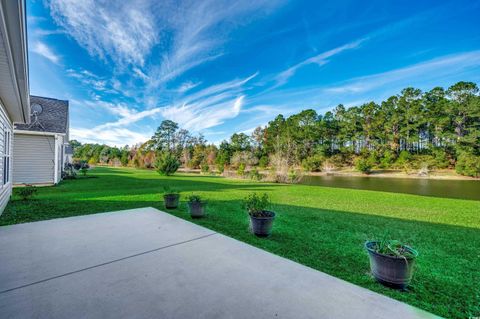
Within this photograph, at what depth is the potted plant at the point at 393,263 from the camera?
6.16 ft

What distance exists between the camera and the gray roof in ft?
30.0

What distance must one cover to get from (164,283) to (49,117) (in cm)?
1225

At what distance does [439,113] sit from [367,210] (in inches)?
1363

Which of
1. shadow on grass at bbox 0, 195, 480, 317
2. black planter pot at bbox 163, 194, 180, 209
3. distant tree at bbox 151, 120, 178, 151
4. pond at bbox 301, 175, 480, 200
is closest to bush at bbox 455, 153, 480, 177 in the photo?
pond at bbox 301, 175, 480, 200

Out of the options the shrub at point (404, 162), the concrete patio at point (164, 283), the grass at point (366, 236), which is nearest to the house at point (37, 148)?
the grass at point (366, 236)

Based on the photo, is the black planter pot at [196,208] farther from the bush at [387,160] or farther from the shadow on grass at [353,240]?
the bush at [387,160]

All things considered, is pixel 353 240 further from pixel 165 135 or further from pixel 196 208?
pixel 165 135

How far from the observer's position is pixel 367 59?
40.9 feet

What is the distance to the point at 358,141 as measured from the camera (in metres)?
35.7

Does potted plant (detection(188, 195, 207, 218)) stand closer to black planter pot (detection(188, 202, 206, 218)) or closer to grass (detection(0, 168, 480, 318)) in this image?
black planter pot (detection(188, 202, 206, 218))

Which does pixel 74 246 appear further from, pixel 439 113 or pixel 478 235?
pixel 439 113

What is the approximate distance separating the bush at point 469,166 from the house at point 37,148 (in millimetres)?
32836

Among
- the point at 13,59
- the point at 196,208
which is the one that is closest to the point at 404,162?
the point at 196,208

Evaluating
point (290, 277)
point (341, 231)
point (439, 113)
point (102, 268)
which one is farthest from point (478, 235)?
point (439, 113)
